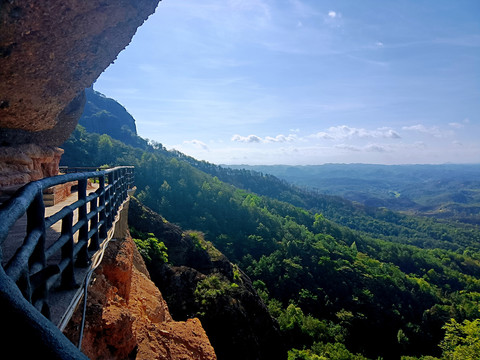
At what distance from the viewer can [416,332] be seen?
→ 39688mm

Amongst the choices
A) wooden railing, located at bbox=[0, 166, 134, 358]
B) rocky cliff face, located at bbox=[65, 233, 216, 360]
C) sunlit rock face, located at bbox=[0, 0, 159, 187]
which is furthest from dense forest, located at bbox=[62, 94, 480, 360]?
wooden railing, located at bbox=[0, 166, 134, 358]

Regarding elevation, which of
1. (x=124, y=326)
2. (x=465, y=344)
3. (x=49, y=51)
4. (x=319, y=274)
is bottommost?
(x=319, y=274)

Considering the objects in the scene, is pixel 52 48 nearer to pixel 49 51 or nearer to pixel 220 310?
pixel 49 51

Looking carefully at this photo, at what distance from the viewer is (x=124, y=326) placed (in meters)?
3.89

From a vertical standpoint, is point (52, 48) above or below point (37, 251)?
above

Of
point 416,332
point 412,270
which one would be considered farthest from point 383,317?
point 412,270

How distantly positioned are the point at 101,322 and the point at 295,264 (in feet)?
160

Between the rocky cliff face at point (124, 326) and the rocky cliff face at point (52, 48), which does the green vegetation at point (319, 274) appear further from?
the rocky cliff face at point (52, 48)

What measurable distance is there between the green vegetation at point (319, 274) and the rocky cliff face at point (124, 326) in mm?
6223

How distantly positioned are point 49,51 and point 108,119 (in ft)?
426

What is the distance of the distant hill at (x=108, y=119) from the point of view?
11577 cm

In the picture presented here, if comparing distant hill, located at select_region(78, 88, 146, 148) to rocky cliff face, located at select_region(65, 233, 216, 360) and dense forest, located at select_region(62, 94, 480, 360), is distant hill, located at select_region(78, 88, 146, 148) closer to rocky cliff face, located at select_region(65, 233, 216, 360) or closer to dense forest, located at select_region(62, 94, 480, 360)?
dense forest, located at select_region(62, 94, 480, 360)

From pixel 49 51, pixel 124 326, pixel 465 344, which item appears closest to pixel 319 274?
pixel 465 344

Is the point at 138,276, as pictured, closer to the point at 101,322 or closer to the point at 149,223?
the point at 101,322
